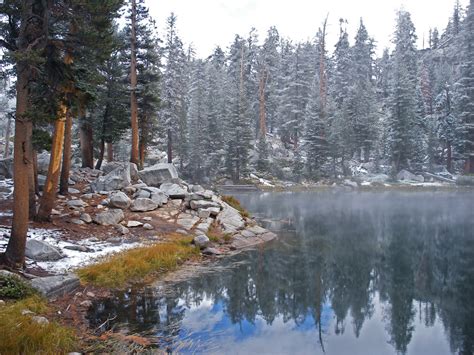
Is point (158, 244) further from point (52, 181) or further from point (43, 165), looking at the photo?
point (43, 165)

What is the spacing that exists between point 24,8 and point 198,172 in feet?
131

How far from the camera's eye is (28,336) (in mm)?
6090

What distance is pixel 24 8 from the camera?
891 cm

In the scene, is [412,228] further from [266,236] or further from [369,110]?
[369,110]

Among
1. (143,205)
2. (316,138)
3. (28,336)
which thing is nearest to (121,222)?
(143,205)

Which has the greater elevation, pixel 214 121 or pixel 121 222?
pixel 214 121

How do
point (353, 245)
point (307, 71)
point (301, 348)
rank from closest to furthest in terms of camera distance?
1. point (301, 348)
2. point (353, 245)
3. point (307, 71)

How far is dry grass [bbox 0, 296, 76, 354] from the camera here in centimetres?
579

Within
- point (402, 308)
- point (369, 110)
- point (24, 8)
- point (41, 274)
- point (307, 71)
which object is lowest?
point (402, 308)

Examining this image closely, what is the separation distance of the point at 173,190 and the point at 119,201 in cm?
345

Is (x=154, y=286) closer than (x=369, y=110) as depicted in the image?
Yes

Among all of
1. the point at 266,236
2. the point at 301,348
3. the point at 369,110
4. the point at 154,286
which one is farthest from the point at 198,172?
the point at 301,348

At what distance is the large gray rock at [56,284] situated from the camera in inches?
346

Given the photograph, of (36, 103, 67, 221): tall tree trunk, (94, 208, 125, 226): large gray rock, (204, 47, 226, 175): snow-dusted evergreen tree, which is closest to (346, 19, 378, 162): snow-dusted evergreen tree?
(204, 47, 226, 175): snow-dusted evergreen tree
